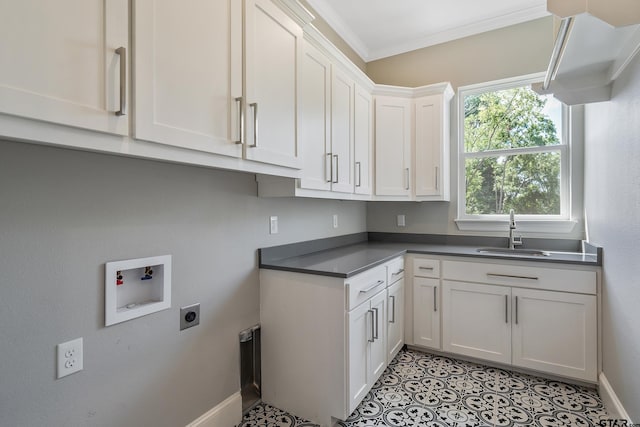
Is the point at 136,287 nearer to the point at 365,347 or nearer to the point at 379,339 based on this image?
the point at 365,347

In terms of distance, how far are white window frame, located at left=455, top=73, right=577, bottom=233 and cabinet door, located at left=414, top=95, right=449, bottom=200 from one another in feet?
0.65

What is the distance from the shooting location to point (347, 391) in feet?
5.75

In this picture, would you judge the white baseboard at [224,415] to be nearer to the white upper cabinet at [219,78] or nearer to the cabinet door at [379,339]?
the cabinet door at [379,339]

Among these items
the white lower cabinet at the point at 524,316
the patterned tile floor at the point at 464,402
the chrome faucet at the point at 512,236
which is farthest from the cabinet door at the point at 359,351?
the chrome faucet at the point at 512,236

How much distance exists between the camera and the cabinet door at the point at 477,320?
2385 millimetres

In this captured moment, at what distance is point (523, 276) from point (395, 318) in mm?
966

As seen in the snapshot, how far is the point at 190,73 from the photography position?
4.00 ft

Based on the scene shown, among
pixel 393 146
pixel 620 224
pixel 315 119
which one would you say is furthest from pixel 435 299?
pixel 315 119

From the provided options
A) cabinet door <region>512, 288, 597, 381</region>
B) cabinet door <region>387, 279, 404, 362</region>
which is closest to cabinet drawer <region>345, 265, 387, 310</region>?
cabinet door <region>387, 279, 404, 362</region>

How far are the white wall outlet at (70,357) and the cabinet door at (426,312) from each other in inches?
88.9

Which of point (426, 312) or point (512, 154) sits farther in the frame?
point (512, 154)

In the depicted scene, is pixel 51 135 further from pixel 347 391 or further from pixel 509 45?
pixel 509 45

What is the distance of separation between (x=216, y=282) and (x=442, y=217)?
7.57ft

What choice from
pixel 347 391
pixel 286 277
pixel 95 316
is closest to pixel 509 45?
pixel 286 277
